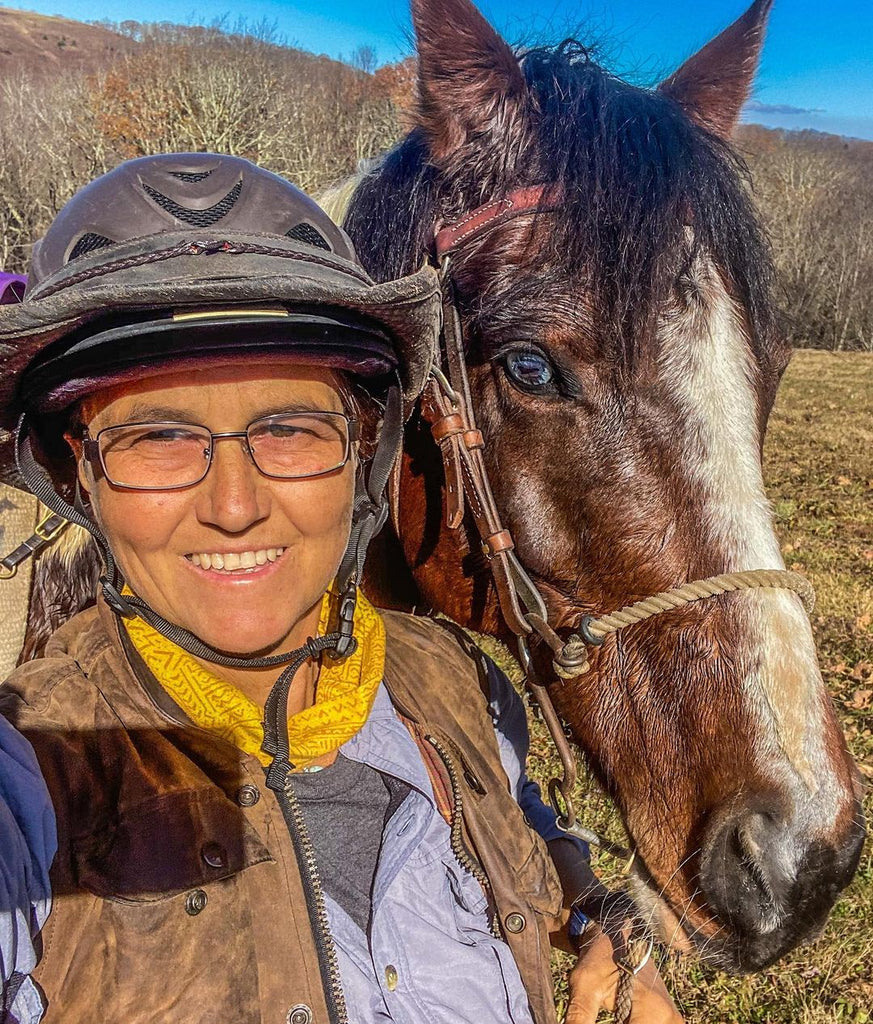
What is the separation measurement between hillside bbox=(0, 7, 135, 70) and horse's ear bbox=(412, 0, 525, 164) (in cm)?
8851

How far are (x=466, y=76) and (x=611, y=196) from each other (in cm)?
58

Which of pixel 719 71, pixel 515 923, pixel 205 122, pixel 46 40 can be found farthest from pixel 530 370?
pixel 46 40

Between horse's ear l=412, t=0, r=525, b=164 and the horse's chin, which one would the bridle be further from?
horse's ear l=412, t=0, r=525, b=164

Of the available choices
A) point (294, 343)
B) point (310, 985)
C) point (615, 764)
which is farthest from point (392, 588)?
point (310, 985)

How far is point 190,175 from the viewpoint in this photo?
174cm

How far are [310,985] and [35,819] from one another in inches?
20.6

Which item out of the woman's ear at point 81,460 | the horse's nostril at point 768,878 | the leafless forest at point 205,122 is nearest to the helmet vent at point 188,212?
the woman's ear at point 81,460

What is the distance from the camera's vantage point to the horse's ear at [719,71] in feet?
8.59

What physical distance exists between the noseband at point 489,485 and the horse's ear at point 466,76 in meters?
0.27

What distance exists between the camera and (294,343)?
152 centimetres

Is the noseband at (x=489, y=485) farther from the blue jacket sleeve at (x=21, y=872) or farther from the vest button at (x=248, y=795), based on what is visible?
the blue jacket sleeve at (x=21, y=872)

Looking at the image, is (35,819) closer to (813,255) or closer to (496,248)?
(496,248)

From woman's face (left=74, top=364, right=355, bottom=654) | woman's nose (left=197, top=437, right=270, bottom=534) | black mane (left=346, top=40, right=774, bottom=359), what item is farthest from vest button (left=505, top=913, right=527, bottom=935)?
black mane (left=346, top=40, right=774, bottom=359)

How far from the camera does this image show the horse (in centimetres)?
171
